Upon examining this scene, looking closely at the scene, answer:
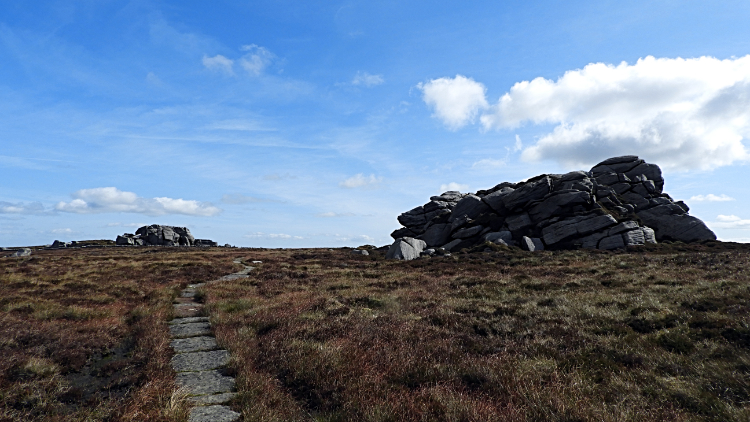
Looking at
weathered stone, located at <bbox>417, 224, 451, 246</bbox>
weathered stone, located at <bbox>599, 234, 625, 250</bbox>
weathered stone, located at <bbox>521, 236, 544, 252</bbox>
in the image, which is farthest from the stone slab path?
weathered stone, located at <bbox>599, 234, 625, 250</bbox>

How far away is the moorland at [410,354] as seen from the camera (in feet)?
21.7

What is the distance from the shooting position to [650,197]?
186ft

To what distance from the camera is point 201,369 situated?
8852mm

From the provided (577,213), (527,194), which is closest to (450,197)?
(527,194)

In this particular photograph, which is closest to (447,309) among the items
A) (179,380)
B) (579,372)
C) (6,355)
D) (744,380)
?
(579,372)

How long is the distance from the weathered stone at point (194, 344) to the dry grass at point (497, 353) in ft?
1.19

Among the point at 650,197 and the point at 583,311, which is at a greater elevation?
the point at 650,197

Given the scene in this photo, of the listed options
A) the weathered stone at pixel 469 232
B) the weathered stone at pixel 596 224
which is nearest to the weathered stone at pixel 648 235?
the weathered stone at pixel 596 224

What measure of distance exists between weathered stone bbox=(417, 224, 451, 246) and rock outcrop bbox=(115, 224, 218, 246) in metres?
78.7

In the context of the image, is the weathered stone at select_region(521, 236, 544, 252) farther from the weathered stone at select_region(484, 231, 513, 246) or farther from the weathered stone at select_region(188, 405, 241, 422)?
the weathered stone at select_region(188, 405, 241, 422)

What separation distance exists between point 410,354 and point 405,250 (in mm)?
36473

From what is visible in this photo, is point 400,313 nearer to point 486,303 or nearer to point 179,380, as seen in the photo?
point 486,303

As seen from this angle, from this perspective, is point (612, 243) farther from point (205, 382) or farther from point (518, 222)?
point (205, 382)

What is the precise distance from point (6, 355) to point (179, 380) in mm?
4815
